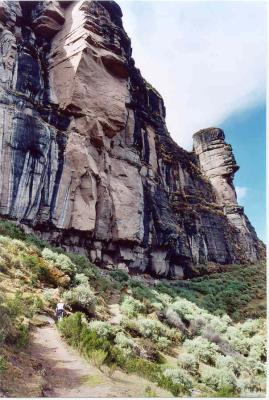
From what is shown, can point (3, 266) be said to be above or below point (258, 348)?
above

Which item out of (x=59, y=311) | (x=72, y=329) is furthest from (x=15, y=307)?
(x=59, y=311)

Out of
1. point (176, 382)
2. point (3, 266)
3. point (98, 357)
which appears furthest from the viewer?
point (3, 266)

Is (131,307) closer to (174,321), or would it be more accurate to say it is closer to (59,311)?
(174,321)

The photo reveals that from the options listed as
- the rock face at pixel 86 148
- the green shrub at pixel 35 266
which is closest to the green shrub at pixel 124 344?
the green shrub at pixel 35 266

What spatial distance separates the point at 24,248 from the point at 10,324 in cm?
881

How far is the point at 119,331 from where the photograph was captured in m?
12.9

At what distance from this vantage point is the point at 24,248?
17.7m

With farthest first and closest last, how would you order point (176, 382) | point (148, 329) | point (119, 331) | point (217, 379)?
1. point (148, 329)
2. point (119, 331)
3. point (217, 379)
4. point (176, 382)

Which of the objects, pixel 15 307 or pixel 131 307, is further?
pixel 131 307

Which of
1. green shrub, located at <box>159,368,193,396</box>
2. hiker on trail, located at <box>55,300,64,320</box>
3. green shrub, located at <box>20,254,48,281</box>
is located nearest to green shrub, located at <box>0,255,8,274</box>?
green shrub, located at <box>20,254,48,281</box>

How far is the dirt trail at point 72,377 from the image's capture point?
757 centimetres

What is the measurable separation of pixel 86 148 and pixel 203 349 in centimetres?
1633

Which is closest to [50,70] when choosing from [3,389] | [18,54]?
[18,54]

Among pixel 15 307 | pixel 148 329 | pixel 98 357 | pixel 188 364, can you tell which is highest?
pixel 15 307
